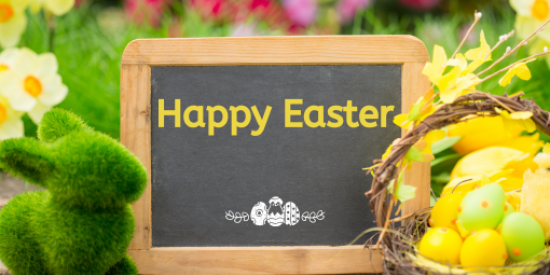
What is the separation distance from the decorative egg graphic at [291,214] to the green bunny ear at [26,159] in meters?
0.45

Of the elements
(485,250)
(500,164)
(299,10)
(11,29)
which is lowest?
(485,250)

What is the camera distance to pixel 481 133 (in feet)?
3.14

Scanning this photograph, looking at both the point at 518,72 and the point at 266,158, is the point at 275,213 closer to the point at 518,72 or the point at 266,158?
the point at 266,158

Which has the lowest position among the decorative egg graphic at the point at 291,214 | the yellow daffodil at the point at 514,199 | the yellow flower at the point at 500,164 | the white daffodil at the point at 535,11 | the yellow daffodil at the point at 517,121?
the decorative egg graphic at the point at 291,214

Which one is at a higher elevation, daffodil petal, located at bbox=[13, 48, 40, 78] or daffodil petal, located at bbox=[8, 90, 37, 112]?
daffodil petal, located at bbox=[13, 48, 40, 78]

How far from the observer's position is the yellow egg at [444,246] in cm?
60

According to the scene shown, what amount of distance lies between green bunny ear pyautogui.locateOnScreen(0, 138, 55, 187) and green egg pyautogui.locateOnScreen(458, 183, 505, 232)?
0.68 m

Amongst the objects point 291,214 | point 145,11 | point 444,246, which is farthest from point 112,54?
point 444,246

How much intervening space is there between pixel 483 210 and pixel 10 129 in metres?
0.97

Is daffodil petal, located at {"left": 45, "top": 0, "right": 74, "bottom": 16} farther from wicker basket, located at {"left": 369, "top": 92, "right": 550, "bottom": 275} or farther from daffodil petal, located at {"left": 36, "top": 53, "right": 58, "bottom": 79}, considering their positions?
wicker basket, located at {"left": 369, "top": 92, "right": 550, "bottom": 275}

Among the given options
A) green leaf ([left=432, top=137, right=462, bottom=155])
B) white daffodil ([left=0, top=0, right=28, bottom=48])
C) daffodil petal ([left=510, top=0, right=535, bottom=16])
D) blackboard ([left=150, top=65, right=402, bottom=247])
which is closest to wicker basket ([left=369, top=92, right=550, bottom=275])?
blackboard ([left=150, top=65, right=402, bottom=247])

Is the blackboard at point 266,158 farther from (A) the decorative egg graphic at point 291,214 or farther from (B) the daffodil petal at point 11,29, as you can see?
(B) the daffodil petal at point 11,29

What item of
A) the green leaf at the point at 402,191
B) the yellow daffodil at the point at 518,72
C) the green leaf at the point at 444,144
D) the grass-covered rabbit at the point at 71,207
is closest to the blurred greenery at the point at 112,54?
the green leaf at the point at 444,144

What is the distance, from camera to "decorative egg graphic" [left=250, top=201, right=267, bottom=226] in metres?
0.81
